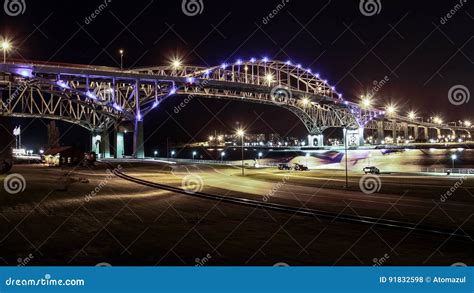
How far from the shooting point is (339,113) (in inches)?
7170

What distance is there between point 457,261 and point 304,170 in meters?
50.3

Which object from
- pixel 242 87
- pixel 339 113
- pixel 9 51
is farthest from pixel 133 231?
pixel 339 113
